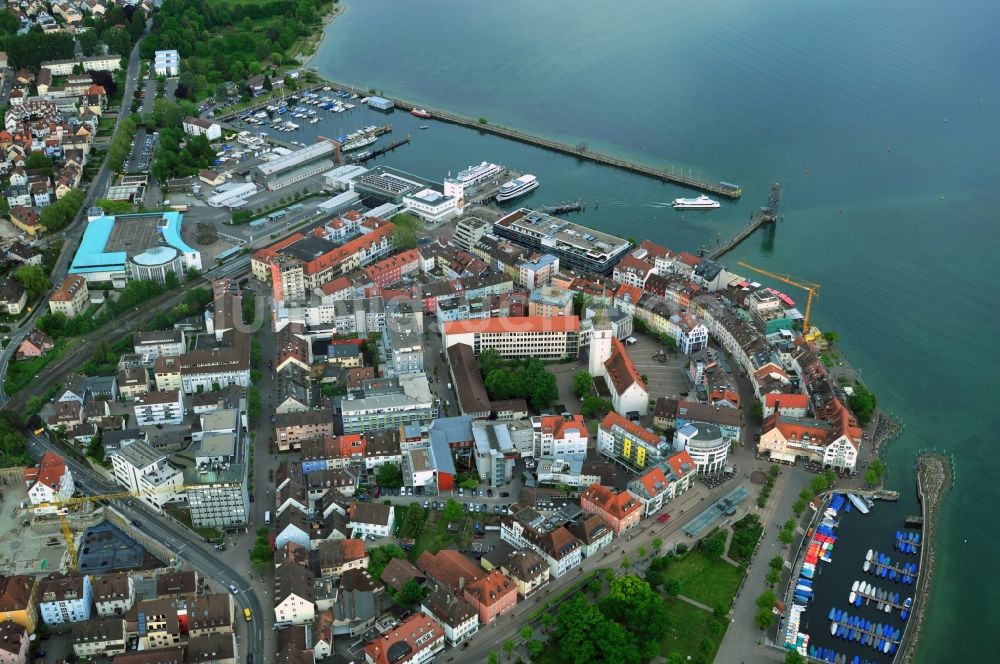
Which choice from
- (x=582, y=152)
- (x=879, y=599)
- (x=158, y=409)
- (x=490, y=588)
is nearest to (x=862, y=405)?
(x=879, y=599)

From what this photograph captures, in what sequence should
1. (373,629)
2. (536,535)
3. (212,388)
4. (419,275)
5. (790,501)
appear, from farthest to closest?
(419,275), (212,388), (790,501), (536,535), (373,629)

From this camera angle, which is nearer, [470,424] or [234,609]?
[234,609]

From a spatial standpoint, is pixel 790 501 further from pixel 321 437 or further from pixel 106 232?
pixel 106 232

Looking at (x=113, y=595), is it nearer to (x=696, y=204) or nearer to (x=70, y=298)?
(x=70, y=298)

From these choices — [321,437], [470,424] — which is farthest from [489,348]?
[321,437]

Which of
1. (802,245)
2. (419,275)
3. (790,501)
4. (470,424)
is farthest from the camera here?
(802,245)

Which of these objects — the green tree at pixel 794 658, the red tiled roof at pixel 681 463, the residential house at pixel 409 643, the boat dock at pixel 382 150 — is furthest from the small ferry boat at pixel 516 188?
the green tree at pixel 794 658
